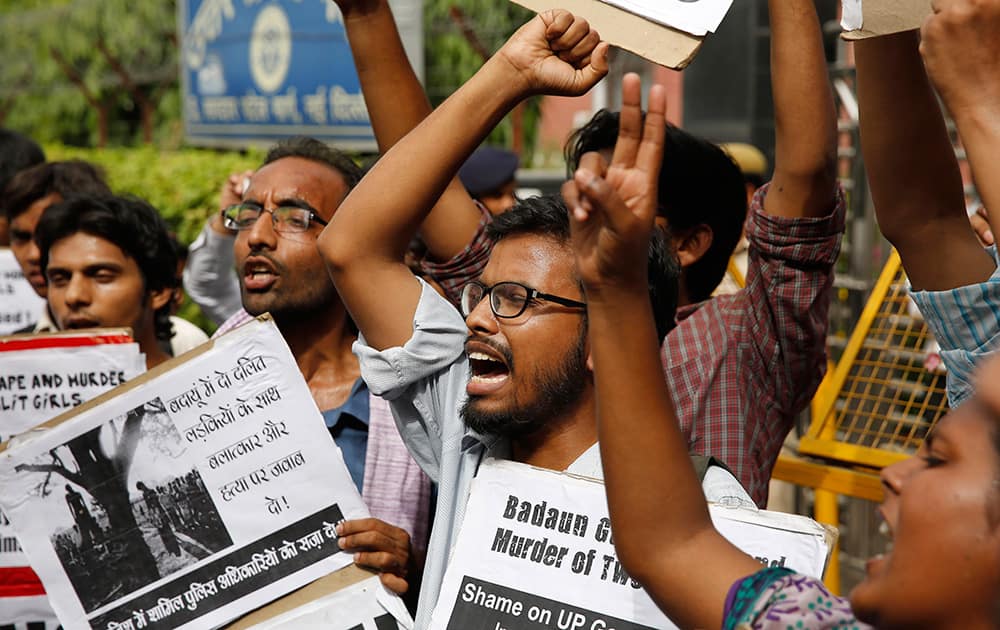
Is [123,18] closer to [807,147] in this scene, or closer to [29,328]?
[29,328]

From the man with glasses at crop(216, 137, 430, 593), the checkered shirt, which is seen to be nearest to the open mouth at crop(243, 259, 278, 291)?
the man with glasses at crop(216, 137, 430, 593)

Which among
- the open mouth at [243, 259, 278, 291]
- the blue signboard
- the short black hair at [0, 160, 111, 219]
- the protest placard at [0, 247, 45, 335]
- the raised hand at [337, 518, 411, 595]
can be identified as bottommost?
the raised hand at [337, 518, 411, 595]

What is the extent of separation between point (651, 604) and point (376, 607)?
2.10 feet

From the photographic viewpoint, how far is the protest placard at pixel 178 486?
2.44m

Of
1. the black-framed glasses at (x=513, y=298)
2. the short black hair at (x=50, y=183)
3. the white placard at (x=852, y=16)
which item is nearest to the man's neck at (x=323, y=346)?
the black-framed glasses at (x=513, y=298)

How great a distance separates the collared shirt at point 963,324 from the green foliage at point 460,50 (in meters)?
9.52

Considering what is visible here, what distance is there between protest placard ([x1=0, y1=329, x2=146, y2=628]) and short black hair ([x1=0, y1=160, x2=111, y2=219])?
1.59 m

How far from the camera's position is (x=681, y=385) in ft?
8.23

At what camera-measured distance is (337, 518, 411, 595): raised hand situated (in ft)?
7.81

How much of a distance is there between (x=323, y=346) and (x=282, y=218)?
34 cm

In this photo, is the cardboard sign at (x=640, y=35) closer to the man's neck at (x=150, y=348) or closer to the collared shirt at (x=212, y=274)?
the man's neck at (x=150, y=348)

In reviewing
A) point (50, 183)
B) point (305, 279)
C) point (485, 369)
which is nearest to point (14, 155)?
point (50, 183)

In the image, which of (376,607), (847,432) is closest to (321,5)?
(847,432)

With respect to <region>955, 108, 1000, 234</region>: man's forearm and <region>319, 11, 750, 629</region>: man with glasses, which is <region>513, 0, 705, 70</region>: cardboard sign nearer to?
<region>319, 11, 750, 629</region>: man with glasses
